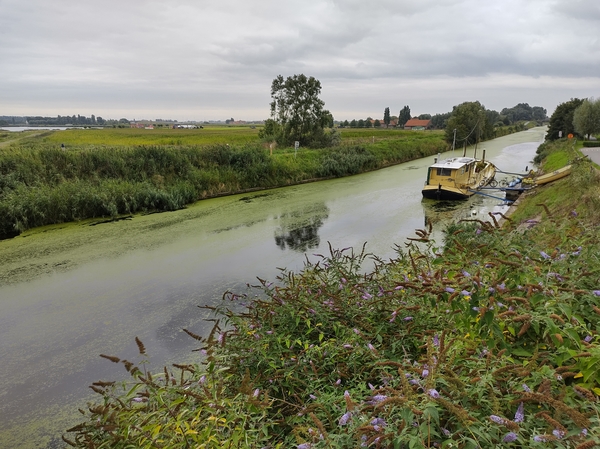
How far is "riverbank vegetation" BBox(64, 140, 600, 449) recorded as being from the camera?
126 cm

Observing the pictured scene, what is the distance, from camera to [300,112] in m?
24.9

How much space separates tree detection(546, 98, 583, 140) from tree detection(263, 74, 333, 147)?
22.4m

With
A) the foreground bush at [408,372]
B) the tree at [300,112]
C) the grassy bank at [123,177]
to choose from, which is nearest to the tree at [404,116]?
the tree at [300,112]

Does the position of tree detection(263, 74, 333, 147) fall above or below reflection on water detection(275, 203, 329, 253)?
above

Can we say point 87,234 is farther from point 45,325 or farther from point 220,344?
point 220,344

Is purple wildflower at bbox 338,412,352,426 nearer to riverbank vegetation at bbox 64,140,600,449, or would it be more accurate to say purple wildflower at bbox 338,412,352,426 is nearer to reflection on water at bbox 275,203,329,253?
riverbank vegetation at bbox 64,140,600,449

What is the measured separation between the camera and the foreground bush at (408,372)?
1258 mm

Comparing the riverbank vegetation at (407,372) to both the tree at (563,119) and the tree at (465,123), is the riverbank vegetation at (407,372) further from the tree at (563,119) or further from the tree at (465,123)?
the tree at (465,123)

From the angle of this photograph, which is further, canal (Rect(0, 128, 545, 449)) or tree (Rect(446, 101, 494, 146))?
tree (Rect(446, 101, 494, 146))

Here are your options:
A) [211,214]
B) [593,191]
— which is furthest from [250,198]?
[593,191]

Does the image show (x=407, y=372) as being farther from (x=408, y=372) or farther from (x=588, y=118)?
(x=588, y=118)

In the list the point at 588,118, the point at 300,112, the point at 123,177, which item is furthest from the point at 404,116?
the point at 123,177

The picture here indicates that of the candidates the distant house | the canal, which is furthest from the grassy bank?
the distant house

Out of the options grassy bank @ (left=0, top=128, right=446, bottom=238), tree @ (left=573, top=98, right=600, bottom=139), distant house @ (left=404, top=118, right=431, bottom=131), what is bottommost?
grassy bank @ (left=0, top=128, right=446, bottom=238)
